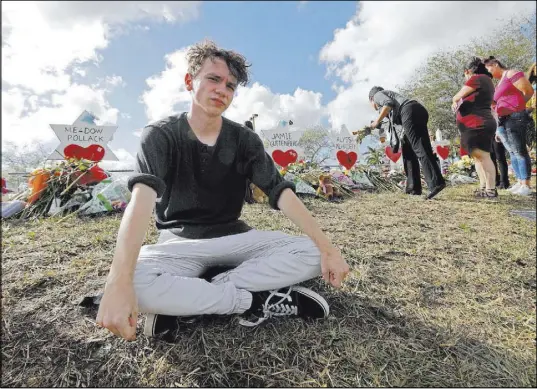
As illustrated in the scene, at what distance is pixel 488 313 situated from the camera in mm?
1313

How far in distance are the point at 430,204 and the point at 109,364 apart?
12.1 ft

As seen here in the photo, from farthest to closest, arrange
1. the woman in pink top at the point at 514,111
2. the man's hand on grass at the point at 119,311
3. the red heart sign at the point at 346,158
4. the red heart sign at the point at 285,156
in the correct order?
the red heart sign at the point at 346,158 < the red heart sign at the point at 285,156 < the woman in pink top at the point at 514,111 < the man's hand on grass at the point at 119,311

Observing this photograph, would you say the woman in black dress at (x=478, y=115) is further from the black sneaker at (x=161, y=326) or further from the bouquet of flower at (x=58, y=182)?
the bouquet of flower at (x=58, y=182)

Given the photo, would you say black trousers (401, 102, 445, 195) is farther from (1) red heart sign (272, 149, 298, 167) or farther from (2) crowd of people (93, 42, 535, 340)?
(2) crowd of people (93, 42, 535, 340)

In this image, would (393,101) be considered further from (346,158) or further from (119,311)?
(119,311)

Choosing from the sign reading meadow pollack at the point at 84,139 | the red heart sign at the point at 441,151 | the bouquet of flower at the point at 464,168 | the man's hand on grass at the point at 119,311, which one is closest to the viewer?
the man's hand on grass at the point at 119,311

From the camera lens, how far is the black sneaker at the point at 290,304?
120 cm

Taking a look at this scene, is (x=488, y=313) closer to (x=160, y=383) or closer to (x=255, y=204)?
(x=160, y=383)

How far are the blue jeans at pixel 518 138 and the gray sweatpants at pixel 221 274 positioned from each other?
401cm

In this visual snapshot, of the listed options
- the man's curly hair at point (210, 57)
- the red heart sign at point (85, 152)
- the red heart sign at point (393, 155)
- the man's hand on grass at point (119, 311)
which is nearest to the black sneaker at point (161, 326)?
the man's hand on grass at point (119, 311)

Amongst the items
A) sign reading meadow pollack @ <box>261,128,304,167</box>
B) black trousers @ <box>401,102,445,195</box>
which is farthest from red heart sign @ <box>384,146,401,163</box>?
black trousers @ <box>401,102,445,195</box>

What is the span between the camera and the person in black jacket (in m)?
3.63

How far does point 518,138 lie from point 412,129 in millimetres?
1443

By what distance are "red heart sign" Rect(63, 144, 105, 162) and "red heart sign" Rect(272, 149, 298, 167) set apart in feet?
9.90
